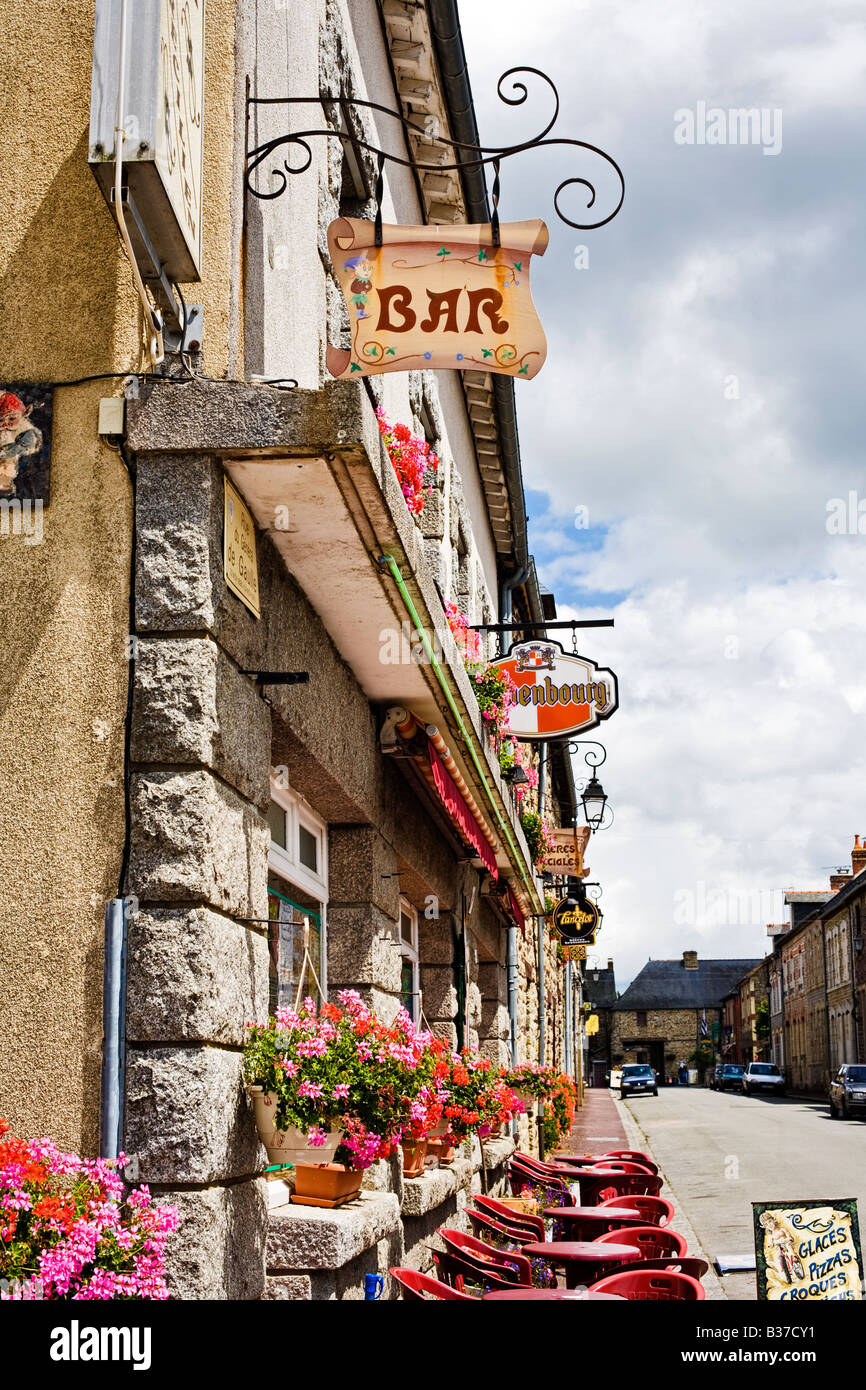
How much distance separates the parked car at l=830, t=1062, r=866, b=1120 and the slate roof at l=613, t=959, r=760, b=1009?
199ft

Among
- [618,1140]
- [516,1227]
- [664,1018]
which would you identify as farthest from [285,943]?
[664,1018]

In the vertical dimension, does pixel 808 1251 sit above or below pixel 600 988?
above

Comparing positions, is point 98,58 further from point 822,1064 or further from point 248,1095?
point 822,1064

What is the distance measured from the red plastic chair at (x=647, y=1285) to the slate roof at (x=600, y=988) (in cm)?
9046

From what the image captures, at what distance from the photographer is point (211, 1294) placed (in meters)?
3.76

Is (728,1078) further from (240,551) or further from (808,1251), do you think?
(240,551)

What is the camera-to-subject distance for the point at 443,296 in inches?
195

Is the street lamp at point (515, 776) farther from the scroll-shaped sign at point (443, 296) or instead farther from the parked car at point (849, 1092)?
the parked car at point (849, 1092)

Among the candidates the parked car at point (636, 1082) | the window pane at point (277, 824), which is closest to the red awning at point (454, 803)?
the window pane at point (277, 824)

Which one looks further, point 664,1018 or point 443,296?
point 664,1018

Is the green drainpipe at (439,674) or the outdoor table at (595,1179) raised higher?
the green drainpipe at (439,674)

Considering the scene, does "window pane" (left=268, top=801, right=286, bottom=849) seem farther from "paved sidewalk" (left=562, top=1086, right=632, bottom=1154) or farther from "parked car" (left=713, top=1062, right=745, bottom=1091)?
"parked car" (left=713, top=1062, right=745, bottom=1091)

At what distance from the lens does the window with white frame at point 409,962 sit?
9.49 m

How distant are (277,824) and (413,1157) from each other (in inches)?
97.7
